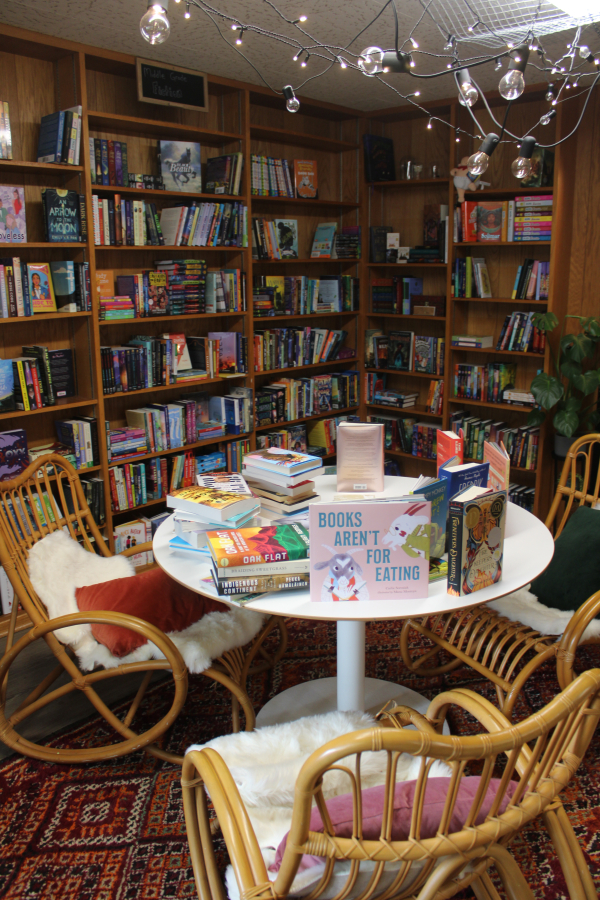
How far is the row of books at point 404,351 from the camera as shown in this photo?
4.58m

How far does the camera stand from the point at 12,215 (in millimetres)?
3062

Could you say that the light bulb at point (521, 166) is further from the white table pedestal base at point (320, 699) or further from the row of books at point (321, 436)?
the row of books at point (321, 436)

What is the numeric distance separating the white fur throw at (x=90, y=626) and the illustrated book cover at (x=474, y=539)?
72 cm

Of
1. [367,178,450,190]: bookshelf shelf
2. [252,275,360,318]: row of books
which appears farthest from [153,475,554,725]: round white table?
[367,178,450,190]: bookshelf shelf

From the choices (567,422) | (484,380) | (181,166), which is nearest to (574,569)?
(567,422)

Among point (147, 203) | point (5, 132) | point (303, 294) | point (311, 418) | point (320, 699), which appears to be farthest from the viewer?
point (311, 418)

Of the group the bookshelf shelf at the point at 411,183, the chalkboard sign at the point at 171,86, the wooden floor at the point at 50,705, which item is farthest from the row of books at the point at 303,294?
the wooden floor at the point at 50,705

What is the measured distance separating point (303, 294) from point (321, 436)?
3.02ft

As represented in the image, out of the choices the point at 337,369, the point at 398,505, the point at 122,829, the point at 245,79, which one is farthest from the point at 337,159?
the point at 122,829

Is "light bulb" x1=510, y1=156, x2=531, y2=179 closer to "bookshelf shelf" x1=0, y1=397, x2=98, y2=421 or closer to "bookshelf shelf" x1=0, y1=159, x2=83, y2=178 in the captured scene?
"bookshelf shelf" x1=0, y1=159, x2=83, y2=178

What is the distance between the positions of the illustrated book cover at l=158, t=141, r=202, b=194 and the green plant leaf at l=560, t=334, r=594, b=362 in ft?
6.91

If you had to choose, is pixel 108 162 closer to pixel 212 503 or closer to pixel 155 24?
pixel 212 503

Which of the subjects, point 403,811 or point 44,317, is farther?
point 44,317

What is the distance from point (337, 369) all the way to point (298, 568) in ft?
10.9
